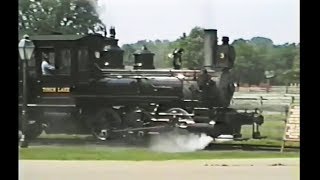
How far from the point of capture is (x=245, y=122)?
4.66 metres

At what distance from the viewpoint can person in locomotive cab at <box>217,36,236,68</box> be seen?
13.6ft

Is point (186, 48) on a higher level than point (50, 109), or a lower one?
higher

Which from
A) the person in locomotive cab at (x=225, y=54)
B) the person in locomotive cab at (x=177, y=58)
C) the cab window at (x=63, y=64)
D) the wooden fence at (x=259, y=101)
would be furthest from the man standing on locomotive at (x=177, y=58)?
the cab window at (x=63, y=64)

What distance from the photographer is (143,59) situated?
429cm

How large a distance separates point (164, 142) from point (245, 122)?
26.5 inches

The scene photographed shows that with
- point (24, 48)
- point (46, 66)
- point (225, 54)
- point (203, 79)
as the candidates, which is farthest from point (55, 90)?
point (24, 48)

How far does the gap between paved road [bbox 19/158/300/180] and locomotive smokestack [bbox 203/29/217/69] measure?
2.49 feet

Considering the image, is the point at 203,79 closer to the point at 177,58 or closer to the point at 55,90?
the point at 177,58

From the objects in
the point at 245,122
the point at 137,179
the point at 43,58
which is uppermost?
the point at 43,58

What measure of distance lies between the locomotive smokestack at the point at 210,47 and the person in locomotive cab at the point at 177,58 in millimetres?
192

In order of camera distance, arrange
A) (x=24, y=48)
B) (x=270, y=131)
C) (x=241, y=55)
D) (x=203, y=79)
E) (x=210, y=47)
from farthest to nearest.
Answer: (x=203, y=79) < (x=270, y=131) < (x=210, y=47) < (x=241, y=55) < (x=24, y=48)

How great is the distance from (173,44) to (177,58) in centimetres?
29
